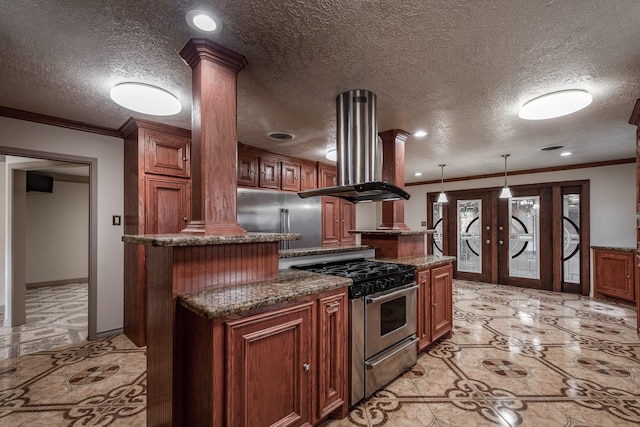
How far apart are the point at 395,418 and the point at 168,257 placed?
5.69 ft

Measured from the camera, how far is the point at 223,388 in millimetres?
1331

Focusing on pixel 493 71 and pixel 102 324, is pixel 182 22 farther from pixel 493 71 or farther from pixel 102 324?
pixel 102 324

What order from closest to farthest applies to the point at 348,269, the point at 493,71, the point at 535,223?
the point at 493,71 < the point at 348,269 < the point at 535,223

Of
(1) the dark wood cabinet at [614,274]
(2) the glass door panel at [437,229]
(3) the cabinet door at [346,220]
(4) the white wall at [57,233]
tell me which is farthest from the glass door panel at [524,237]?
(4) the white wall at [57,233]

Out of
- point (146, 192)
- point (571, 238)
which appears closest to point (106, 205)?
point (146, 192)

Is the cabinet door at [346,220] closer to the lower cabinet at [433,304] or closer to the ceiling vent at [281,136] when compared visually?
the ceiling vent at [281,136]

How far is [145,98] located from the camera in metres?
2.28

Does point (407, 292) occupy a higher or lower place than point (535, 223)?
lower

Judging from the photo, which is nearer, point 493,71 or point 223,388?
point 223,388

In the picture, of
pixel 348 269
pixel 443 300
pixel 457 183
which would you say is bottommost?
pixel 443 300

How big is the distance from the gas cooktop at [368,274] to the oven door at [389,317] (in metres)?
0.05

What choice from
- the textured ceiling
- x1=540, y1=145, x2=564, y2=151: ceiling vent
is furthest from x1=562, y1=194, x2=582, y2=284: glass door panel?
the textured ceiling

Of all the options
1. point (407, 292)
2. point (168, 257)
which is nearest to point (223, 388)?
point (168, 257)

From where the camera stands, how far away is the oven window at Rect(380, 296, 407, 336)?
7.29 feet
